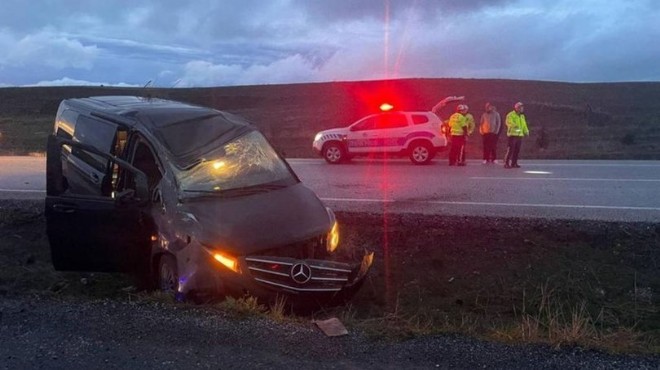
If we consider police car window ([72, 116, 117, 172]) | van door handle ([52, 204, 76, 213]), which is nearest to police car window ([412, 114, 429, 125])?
police car window ([72, 116, 117, 172])

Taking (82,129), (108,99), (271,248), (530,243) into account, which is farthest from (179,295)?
(530,243)

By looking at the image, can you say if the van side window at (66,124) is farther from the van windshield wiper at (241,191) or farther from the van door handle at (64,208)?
the van windshield wiper at (241,191)

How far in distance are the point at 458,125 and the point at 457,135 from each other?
0.34 meters

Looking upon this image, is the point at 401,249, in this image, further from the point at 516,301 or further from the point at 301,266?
the point at 301,266

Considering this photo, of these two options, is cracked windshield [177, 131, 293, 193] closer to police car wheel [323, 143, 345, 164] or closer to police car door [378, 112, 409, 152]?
police car door [378, 112, 409, 152]

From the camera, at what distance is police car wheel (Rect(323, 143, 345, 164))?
2044 cm

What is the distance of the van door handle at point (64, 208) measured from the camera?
6828mm

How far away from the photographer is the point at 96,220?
6770 mm

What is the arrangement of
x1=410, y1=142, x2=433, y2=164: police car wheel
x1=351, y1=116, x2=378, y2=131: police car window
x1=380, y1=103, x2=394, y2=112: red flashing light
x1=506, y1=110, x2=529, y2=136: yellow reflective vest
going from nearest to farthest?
x1=506, y1=110, x2=529, y2=136: yellow reflective vest < x1=410, y1=142, x2=433, y2=164: police car wheel < x1=351, y1=116, x2=378, y2=131: police car window < x1=380, y1=103, x2=394, y2=112: red flashing light

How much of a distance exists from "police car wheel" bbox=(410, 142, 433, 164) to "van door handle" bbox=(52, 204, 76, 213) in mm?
14007

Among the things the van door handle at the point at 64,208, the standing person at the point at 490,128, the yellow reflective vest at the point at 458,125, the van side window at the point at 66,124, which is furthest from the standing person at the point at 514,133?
the van door handle at the point at 64,208

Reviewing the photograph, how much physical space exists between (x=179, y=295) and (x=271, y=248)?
929 mm

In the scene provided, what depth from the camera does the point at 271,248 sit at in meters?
6.00

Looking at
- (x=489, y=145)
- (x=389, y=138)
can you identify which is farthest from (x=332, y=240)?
(x=489, y=145)
